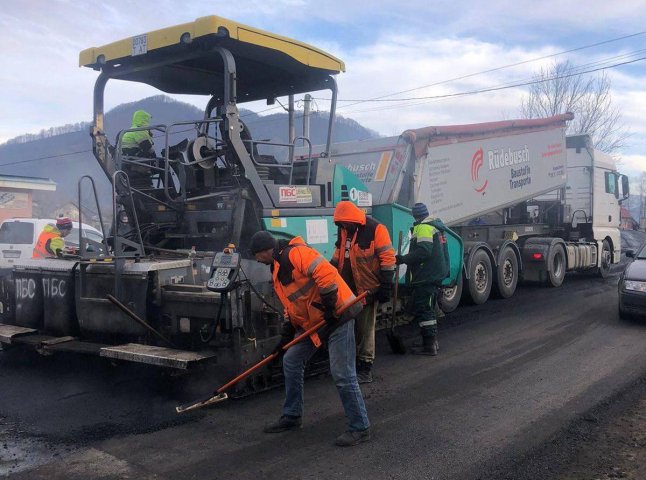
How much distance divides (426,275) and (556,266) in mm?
6978

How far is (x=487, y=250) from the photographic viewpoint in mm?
10750

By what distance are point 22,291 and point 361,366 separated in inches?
145

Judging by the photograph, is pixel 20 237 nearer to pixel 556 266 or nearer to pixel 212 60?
pixel 212 60

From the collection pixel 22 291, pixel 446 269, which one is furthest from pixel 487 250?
pixel 22 291

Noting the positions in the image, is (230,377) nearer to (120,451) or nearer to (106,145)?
(120,451)

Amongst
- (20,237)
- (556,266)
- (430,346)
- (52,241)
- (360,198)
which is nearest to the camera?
(430,346)

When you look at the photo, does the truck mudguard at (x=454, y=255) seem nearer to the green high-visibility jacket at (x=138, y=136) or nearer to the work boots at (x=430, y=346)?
the work boots at (x=430, y=346)

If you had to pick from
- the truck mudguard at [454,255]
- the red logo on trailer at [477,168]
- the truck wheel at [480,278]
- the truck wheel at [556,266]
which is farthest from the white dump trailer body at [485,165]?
the truck wheel at [556,266]

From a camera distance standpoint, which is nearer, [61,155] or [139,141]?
[139,141]

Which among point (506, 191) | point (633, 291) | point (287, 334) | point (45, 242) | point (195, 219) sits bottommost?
point (633, 291)

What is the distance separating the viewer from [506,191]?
1159cm

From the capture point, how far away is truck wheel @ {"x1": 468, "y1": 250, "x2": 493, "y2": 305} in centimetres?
1025

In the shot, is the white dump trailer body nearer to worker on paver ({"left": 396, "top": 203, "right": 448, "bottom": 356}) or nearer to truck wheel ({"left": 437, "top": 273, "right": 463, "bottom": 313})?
truck wheel ({"left": 437, "top": 273, "right": 463, "bottom": 313})

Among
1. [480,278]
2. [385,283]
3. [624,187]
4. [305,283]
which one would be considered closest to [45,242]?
[385,283]
